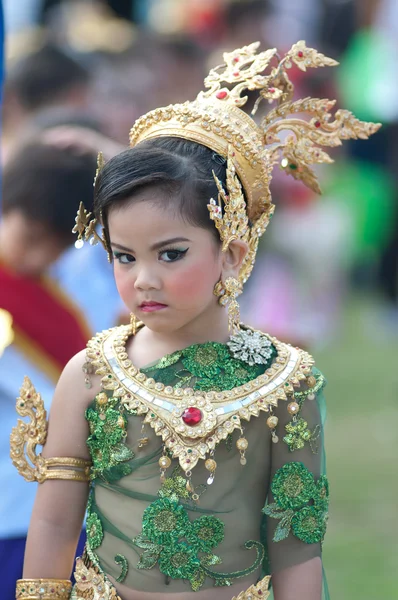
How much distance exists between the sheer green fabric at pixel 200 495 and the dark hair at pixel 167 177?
0.35 m

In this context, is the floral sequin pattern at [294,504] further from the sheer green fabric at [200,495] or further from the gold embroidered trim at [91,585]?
the gold embroidered trim at [91,585]

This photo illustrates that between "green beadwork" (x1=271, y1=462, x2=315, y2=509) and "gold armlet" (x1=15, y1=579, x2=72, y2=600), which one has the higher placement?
"green beadwork" (x1=271, y1=462, x2=315, y2=509)

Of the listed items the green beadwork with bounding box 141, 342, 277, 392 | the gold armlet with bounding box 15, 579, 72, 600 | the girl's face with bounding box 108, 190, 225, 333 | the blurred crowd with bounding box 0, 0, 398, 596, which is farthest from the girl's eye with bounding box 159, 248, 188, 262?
the blurred crowd with bounding box 0, 0, 398, 596

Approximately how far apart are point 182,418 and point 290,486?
292mm

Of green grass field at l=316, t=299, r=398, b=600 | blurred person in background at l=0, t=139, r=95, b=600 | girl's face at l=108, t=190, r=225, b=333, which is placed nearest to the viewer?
girl's face at l=108, t=190, r=225, b=333

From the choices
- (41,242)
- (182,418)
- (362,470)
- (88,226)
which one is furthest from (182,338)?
(362,470)

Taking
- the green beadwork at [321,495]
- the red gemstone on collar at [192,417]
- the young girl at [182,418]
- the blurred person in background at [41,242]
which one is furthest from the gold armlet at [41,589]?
the blurred person in background at [41,242]

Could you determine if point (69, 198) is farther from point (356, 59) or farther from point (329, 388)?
point (356, 59)

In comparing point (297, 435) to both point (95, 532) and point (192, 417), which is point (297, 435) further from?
point (95, 532)

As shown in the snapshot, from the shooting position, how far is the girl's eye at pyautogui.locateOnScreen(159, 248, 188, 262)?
229 cm

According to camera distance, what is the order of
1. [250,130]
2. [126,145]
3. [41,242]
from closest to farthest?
[250,130], [41,242], [126,145]

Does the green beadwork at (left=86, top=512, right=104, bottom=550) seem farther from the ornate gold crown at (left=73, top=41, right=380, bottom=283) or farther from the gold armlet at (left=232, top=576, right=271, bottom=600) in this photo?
the ornate gold crown at (left=73, top=41, right=380, bottom=283)

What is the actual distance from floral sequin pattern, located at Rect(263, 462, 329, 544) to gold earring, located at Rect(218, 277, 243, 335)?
0.36 m

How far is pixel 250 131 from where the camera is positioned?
2475mm
